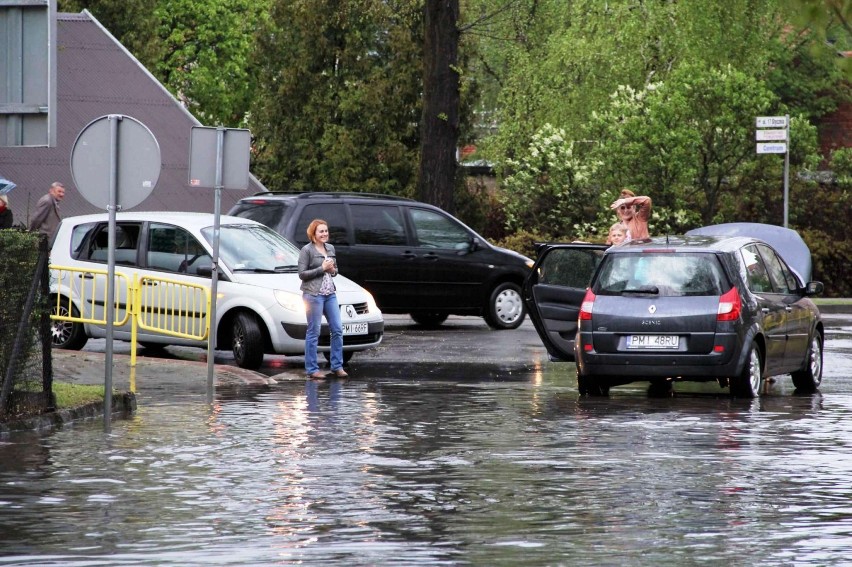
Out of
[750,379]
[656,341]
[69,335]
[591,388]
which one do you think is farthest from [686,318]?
[69,335]

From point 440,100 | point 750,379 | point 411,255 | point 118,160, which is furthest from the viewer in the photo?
point 440,100

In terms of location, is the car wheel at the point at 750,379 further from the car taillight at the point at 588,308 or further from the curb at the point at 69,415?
the curb at the point at 69,415

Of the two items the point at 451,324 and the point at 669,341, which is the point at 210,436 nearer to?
the point at 669,341

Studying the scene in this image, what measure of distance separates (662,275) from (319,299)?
13.4ft

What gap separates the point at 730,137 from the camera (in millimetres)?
42719

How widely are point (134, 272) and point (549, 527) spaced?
12091 mm

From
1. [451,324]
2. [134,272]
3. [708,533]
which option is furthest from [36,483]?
[451,324]

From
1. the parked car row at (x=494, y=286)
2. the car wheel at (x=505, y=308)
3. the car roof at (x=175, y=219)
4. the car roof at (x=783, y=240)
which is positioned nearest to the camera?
the parked car row at (x=494, y=286)

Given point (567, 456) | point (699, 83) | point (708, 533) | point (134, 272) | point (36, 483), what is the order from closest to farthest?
point (708, 533) < point (36, 483) < point (567, 456) < point (134, 272) < point (699, 83)

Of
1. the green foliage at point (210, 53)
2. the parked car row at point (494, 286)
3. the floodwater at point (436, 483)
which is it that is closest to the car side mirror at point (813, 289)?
the parked car row at point (494, 286)

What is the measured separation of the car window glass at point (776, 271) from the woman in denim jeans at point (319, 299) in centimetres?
434

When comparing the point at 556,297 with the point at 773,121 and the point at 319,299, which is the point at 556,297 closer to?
the point at 319,299

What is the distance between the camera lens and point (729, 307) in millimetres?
16516

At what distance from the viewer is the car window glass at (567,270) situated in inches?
770
